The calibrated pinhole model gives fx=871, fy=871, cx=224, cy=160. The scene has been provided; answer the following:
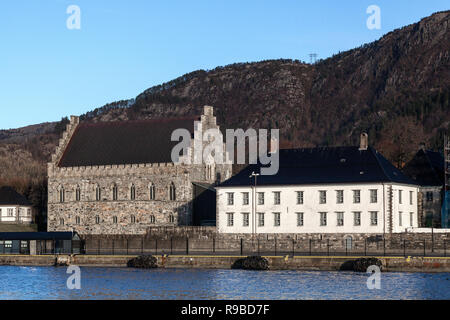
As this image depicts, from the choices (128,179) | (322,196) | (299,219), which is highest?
(128,179)

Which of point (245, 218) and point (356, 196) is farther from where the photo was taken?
point (245, 218)

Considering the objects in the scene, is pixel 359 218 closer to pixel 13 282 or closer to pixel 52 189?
pixel 13 282

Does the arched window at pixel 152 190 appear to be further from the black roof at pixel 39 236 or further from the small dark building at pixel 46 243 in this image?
the black roof at pixel 39 236

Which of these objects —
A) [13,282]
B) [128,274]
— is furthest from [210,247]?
[13,282]

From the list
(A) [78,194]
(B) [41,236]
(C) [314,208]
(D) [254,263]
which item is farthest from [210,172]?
(D) [254,263]

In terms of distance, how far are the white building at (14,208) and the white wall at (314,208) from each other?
41.6 meters

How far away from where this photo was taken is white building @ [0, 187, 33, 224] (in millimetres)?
119938

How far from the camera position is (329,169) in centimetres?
8769

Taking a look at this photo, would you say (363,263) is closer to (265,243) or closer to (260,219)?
(265,243)

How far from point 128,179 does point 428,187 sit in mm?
34558

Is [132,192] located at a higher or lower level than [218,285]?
higher

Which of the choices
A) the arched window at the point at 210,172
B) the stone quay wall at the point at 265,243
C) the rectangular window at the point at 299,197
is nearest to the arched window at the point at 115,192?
the stone quay wall at the point at 265,243

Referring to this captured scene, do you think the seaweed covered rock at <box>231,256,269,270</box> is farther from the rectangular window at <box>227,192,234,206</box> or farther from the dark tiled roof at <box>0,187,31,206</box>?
the dark tiled roof at <box>0,187,31,206</box>
